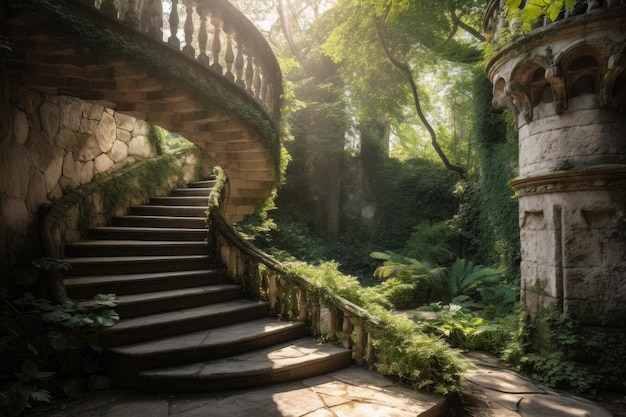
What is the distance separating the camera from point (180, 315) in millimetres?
4504

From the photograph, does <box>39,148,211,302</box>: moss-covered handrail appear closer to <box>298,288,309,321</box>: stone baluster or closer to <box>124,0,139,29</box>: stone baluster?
<box>298,288,309,321</box>: stone baluster

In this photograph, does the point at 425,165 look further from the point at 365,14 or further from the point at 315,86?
the point at 365,14

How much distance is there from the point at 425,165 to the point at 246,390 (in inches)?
520

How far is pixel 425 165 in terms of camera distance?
15.1m

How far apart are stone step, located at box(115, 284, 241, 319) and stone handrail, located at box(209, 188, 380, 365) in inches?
13.2

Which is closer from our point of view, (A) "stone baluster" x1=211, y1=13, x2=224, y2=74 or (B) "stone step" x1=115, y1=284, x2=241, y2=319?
(B) "stone step" x1=115, y1=284, x2=241, y2=319

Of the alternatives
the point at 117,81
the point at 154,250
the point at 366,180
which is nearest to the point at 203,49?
the point at 117,81

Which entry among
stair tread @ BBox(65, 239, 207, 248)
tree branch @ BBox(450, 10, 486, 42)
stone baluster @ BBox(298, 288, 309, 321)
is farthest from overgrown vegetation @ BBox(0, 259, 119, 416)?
tree branch @ BBox(450, 10, 486, 42)

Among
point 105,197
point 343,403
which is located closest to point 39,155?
point 105,197

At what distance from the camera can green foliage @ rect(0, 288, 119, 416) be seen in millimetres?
3301

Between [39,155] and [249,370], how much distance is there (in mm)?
4265

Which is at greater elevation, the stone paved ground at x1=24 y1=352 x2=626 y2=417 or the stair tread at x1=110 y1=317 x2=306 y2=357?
the stair tread at x1=110 y1=317 x2=306 y2=357

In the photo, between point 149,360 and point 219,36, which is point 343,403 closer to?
point 149,360

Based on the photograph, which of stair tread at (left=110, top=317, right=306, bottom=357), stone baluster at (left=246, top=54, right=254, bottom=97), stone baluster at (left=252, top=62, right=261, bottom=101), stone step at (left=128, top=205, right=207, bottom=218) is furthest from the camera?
stone step at (left=128, top=205, right=207, bottom=218)
